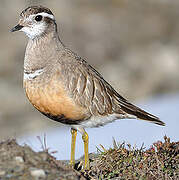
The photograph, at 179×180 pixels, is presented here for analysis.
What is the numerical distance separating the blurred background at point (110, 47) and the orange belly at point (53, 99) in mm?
8744

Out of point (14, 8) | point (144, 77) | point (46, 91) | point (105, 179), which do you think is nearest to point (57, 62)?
point (46, 91)

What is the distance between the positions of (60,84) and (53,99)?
29cm

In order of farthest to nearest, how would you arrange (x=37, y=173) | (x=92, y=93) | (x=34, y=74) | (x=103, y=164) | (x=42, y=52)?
1. (x=92, y=93)
2. (x=42, y=52)
3. (x=34, y=74)
4. (x=103, y=164)
5. (x=37, y=173)

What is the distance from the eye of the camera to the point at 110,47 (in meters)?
21.2

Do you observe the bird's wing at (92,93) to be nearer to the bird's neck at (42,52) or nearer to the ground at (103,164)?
the bird's neck at (42,52)

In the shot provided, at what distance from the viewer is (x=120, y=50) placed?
21203 millimetres

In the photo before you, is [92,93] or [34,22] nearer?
[34,22]

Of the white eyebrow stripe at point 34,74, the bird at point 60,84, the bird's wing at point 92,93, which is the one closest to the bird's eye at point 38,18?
the bird at point 60,84

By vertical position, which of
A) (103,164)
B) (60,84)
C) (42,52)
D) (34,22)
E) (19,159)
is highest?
(34,22)

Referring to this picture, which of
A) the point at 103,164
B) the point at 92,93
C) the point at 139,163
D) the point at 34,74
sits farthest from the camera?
the point at 92,93

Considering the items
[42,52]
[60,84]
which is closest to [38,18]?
[42,52]

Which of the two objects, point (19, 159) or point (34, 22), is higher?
point (34, 22)

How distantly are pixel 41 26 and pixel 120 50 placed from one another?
13.2 m

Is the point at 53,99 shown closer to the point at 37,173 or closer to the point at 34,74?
the point at 34,74
